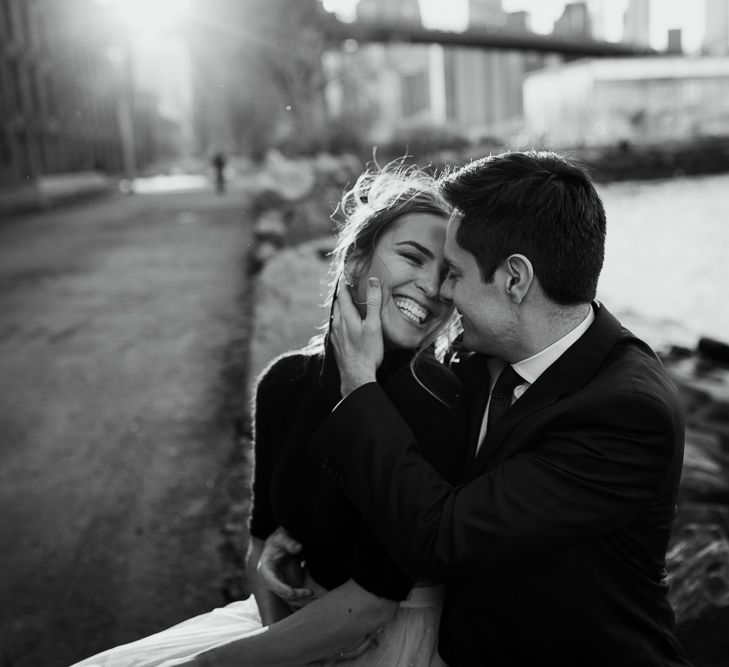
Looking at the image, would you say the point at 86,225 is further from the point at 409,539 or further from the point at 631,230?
the point at 409,539

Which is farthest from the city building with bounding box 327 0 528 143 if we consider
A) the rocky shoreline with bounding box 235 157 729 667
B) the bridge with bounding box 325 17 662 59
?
the rocky shoreline with bounding box 235 157 729 667

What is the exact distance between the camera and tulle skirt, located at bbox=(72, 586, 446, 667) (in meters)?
1.94

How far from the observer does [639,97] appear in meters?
63.7

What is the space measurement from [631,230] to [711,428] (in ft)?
66.9

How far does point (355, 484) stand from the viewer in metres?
1.74

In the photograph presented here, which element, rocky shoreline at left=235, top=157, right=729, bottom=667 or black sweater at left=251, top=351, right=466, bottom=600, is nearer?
black sweater at left=251, top=351, right=466, bottom=600

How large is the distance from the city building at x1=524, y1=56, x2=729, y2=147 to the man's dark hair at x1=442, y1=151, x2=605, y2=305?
185 feet

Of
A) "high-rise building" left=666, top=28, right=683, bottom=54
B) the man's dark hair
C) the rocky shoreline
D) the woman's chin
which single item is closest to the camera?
the man's dark hair

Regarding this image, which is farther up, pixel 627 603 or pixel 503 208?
pixel 503 208

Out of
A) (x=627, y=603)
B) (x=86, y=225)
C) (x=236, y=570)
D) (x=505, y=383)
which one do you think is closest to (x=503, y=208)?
(x=505, y=383)

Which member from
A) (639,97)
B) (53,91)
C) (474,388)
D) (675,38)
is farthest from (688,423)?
(675,38)

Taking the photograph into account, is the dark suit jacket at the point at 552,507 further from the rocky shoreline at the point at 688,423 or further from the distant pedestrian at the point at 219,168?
the distant pedestrian at the point at 219,168

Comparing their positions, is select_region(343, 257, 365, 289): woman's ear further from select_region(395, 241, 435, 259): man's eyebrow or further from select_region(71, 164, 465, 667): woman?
select_region(395, 241, 435, 259): man's eyebrow

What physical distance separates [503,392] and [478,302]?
230 mm
